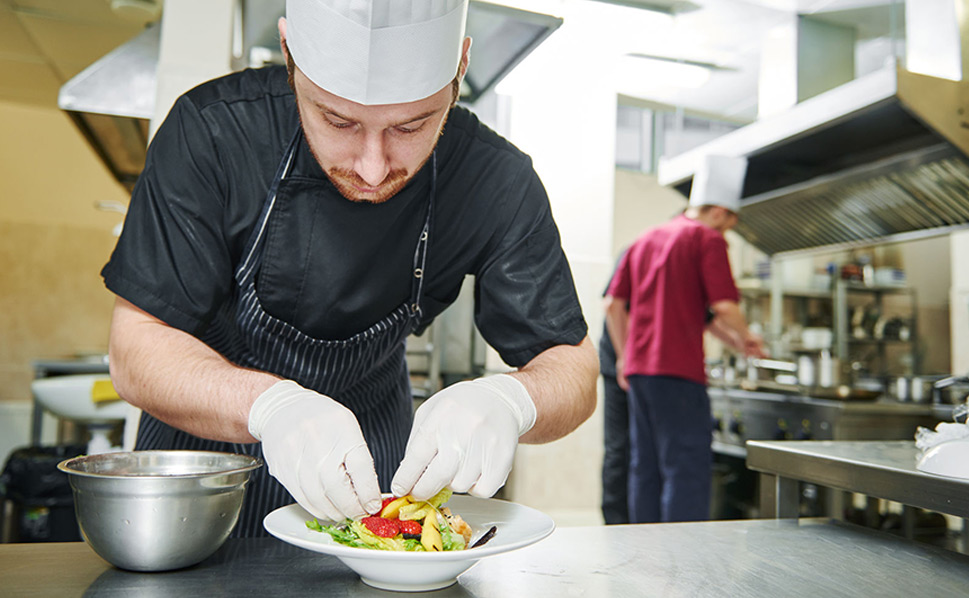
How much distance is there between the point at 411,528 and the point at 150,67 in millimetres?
2731

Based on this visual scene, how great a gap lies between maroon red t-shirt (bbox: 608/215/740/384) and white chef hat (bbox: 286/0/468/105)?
7.04 feet

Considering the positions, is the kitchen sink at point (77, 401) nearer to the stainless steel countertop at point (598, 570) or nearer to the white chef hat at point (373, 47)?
the stainless steel countertop at point (598, 570)

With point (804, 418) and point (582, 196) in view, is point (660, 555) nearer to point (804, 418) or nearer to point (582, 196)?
point (804, 418)

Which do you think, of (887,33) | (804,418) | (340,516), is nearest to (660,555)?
(340,516)

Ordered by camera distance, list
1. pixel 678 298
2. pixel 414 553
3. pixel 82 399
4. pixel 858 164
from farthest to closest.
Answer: pixel 858 164, pixel 82 399, pixel 678 298, pixel 414 553

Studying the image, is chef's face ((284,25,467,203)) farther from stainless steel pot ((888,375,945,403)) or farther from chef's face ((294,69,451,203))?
stainless steel pot ((888,375,945,403))

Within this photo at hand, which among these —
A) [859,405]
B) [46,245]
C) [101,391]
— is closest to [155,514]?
[101,391]

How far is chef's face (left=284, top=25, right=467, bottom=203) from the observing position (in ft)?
3.42

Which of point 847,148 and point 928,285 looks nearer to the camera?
point 847,148

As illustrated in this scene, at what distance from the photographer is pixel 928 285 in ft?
21.7

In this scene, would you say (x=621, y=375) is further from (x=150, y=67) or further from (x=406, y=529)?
(x=406, y=529)

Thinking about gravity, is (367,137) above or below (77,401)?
above

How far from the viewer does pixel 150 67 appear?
9.75ft

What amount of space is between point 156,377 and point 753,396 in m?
3.07
